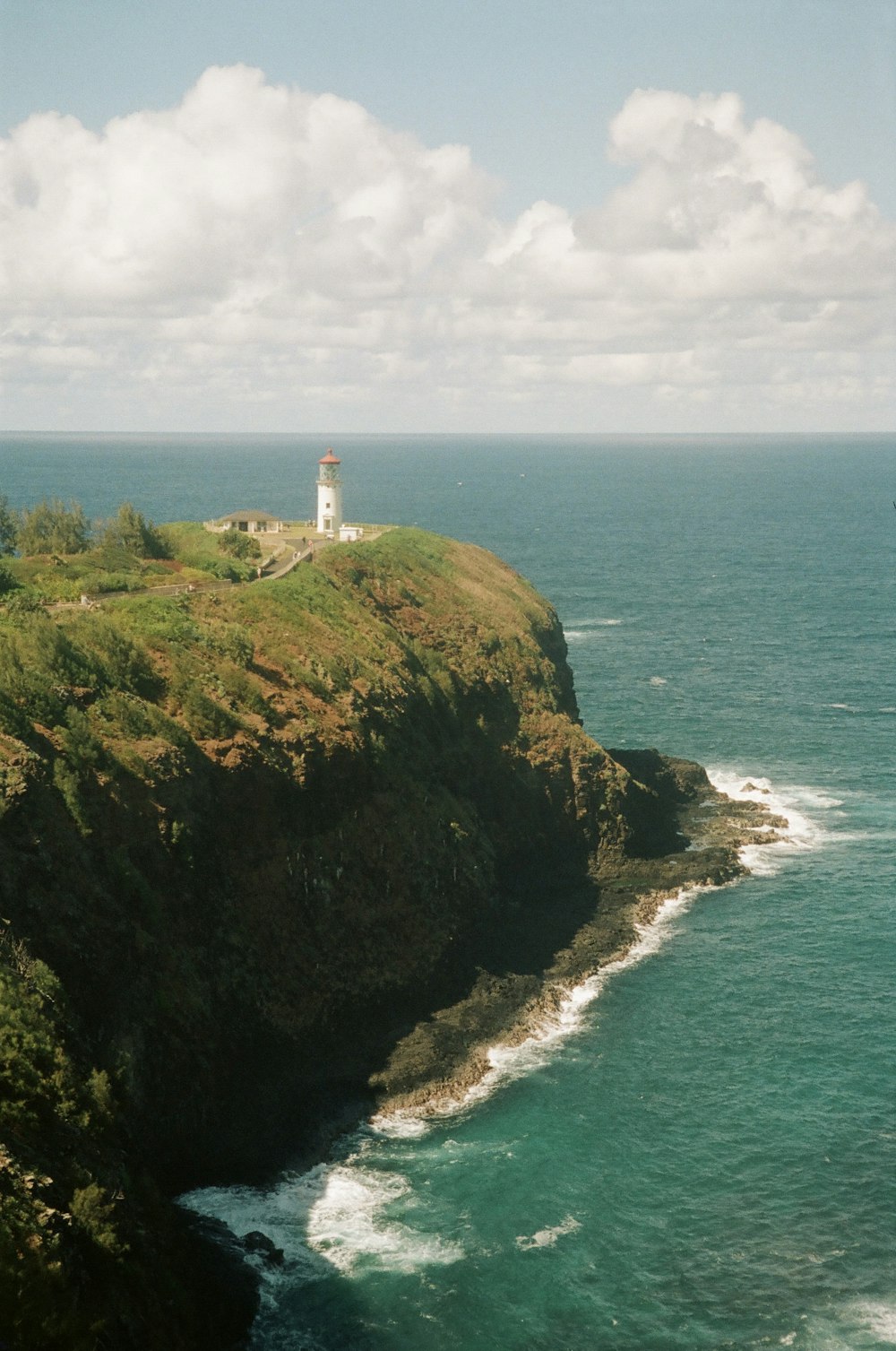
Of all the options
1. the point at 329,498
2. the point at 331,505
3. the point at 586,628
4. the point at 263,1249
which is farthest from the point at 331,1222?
the point at 586,628

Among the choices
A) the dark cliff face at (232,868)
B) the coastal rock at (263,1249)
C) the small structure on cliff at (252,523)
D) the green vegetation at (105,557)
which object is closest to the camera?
the dark cliff face at (232,868)

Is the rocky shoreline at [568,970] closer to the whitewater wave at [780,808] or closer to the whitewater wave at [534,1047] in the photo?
the whitewater wave at [534,1047]

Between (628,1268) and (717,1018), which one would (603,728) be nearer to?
(717,1018)

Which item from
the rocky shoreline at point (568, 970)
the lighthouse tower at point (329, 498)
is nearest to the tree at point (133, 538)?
Answer: the lighthouse tower at point (329, 498)

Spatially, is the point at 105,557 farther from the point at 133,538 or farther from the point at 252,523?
the point at 252,523

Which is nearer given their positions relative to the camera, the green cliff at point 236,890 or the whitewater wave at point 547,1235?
the green cliff at point 236,890

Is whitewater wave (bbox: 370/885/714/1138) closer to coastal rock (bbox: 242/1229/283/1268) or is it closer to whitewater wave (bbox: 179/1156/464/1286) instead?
whitewater wave (bbox: 179/1156/464/1286)

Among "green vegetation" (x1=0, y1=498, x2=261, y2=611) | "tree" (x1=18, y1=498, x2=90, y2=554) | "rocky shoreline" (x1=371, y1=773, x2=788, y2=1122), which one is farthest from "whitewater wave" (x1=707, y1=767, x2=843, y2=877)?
"tree" (x1=18, y1=498, x2=90, y2=554)
